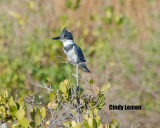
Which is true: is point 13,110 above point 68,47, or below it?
below

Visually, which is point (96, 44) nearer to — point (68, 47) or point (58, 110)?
point (68, 47)

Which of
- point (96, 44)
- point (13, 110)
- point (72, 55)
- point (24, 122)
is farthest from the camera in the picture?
point (96, 44)

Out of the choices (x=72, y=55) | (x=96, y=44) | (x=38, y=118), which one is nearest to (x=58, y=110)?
(x=38, y=118)

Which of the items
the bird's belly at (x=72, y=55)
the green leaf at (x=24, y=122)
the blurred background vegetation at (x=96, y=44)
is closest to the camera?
the green leaf at (x=24, y=122)

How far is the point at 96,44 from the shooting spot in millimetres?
5523

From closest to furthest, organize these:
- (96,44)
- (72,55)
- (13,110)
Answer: (13,110) < (72,55) < (96,44)

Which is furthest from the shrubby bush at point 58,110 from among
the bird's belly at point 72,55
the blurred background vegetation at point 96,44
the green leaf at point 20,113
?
the blurred background vegetation at point 96,44

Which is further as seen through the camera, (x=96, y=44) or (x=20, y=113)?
(x=96, y=44)

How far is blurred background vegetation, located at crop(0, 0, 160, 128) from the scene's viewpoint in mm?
4332

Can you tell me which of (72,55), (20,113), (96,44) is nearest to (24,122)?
(20,113)

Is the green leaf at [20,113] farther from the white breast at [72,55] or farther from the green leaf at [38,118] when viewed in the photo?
the white breast at [72,55]

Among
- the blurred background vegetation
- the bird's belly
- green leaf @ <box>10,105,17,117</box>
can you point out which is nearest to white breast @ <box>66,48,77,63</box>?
the bird's belly

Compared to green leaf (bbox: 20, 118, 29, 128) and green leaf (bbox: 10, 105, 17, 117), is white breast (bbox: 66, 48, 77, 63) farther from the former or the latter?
green leaf (bbox: 20, 118, 29, 128)

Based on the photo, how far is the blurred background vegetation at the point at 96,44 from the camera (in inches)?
171
